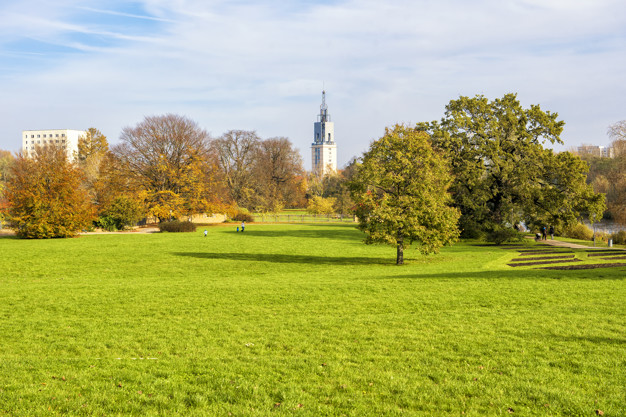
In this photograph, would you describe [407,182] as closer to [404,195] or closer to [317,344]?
[404,195]

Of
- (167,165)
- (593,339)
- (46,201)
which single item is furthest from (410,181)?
(167,165)

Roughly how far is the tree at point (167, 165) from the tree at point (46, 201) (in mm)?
13305

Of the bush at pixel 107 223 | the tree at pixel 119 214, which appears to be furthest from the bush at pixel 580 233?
the bush at pixel 107 223

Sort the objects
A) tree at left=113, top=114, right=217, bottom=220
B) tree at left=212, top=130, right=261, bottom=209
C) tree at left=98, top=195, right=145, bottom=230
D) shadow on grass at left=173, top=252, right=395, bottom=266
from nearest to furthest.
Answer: shadow on grass at left=173, top=252, right=395, bottom=266 → tree at left=98, top=195, right=145, bottom=230 → tree at left=113, top=114, right=217, bottom=220 → tree at left=212, top=130, right=261, bottom=209

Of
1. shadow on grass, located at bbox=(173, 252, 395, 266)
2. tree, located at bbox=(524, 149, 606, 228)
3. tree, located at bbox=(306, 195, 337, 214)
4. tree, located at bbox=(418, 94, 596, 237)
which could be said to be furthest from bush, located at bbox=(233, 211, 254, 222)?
shadow on grass, located at bbox=(173, 252, 395, 266)

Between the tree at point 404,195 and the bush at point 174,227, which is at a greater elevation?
the tree at point 404,195

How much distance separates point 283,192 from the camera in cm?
9919

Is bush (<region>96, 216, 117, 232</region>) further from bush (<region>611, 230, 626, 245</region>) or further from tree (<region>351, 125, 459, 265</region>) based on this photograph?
bush (<region>611, 230, 626, 245</region>)

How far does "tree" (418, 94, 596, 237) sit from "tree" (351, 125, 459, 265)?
49.9 feet

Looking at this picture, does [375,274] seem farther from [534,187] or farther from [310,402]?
[534,187]

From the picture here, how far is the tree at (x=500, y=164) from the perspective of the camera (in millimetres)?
40188

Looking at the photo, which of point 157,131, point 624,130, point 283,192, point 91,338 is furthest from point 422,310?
point 283,192

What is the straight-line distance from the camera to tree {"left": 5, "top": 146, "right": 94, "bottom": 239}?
3947cm

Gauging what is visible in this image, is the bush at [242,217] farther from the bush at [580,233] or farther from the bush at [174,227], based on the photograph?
the bush at [580,233]
